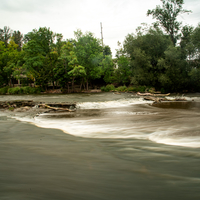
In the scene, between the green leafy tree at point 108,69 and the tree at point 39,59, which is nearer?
the tree at point 39,59

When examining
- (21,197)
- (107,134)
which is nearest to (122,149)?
(107,134)

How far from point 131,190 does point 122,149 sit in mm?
1727

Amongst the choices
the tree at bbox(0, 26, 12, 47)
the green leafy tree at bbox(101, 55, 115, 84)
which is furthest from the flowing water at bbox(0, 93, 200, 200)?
the tree at bbox(0, 26, 12, 47)

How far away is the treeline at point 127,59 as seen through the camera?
30.5m

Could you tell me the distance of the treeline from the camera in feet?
100

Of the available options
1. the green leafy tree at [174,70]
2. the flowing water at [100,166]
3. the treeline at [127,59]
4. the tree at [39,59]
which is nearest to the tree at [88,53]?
the treeline at [127,59]

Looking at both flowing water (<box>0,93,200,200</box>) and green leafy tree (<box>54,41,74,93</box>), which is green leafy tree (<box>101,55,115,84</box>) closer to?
green leafy tree (<box>54,41,74,93</box>)

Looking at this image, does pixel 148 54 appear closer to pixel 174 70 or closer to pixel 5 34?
pixel 174 70

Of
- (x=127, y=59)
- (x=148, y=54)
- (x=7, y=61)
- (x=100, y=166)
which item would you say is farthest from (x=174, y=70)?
(x=7, y=61)

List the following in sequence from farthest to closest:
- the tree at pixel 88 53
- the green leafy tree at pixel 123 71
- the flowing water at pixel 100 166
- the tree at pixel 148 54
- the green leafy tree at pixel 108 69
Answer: the green leafy tree at pixel 108 69
the green leafy tree at pixel 123 71
the tree at pixel 88 53
the tree at pixel 148 54
the flowing water at pixel 100 166

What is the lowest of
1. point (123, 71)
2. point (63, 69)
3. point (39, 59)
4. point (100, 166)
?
point (100, 166)

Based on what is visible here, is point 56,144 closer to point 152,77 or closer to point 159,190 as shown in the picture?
point 159,190

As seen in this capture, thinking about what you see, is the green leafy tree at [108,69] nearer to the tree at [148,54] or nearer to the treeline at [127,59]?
the treeline at [127,59]

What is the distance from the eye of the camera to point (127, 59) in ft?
137
